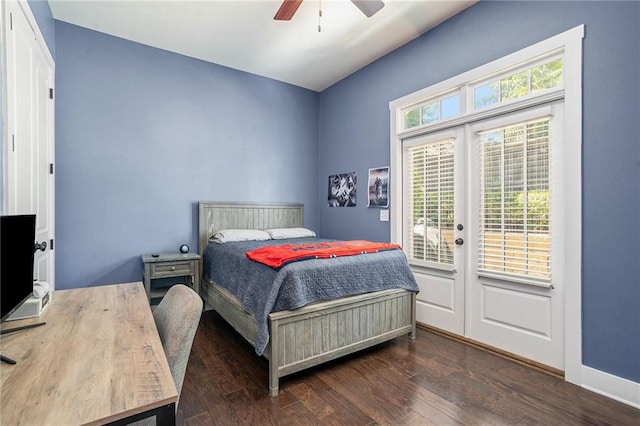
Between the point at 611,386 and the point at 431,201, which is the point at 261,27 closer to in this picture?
the point at 431,201

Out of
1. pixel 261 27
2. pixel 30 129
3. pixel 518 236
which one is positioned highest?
pixel 261 27

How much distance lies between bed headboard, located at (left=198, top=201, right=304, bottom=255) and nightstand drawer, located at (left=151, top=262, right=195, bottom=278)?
1.49 ft

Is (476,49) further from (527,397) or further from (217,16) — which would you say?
(527,397)

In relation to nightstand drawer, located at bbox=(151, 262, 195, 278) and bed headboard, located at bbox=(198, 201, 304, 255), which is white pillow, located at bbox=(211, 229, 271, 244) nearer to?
bed headboard, located at bbox=(198, 201, 304, 255)

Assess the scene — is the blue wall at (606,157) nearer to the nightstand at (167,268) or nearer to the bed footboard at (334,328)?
the bed footboard at (334,328)

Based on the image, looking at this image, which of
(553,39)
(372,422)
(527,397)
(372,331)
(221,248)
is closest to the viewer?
(372,422)

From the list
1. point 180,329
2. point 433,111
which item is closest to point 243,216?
point 433,111

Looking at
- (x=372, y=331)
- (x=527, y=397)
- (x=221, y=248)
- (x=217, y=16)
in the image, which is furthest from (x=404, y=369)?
(x=217, y=16)

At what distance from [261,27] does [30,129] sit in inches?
84.9

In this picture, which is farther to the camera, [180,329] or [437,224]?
[437,224]

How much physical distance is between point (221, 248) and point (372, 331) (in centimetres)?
178

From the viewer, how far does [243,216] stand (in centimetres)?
415

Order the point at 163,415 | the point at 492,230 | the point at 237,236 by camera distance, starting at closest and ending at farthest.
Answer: the point at 163,415
the point at 492,230
the point at 237,236

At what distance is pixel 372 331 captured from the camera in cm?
265
